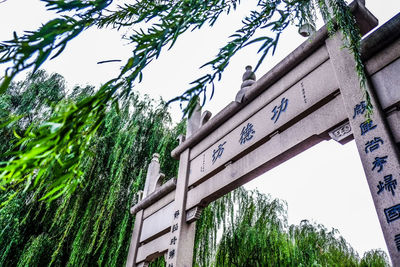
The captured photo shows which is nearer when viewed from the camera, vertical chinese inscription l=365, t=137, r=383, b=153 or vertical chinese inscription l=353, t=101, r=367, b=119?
vertical chinese inscription l=365, t=137, r=383, b=153

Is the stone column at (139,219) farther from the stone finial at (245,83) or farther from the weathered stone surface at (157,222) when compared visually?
the stone finial at (245,83)

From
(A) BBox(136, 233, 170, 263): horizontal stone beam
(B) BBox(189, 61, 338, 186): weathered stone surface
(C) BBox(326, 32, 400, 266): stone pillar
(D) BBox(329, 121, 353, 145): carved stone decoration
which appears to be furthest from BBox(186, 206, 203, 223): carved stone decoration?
(C) BBox(326, 32, 400, 266): stone pillar

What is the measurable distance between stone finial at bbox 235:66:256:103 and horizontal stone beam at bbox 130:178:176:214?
1288mm

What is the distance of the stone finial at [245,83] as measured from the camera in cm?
312

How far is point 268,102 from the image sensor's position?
2848mm

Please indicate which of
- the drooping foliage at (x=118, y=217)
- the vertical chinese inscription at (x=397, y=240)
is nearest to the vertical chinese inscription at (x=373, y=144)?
the vertical chinese inscription at (x=397, y=240)

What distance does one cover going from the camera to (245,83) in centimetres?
326

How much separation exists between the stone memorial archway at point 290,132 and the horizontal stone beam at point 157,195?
0.01 meters

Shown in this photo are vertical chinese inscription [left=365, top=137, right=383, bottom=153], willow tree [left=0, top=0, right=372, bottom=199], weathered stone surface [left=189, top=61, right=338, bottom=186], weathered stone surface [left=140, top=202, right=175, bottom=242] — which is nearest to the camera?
willow tree [left=0, top=0, right=372, bottom=199]

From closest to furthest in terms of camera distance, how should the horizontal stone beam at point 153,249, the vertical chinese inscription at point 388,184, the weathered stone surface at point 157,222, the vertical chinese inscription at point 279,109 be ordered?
the vertical chinese inscription at point 388,184 → the vertical chinese inscription at point 279,109 → the horizontal stone beam at point 153,249 → the weathered stone surface at point 157,222

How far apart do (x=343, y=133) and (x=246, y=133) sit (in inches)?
40.4

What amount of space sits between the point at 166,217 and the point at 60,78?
13.7 feet

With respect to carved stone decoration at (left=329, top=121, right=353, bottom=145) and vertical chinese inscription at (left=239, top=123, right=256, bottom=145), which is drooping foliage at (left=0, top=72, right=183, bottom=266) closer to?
vertical chinese inscription at (left=239, top=123, right=256, bottom=145)

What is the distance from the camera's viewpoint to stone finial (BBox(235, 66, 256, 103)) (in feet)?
10.2
